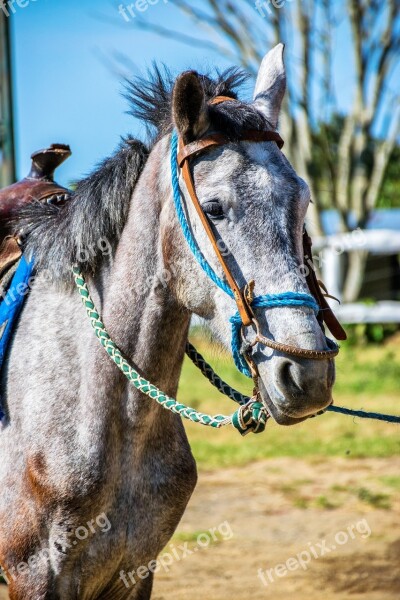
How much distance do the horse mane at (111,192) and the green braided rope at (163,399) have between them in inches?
3.5

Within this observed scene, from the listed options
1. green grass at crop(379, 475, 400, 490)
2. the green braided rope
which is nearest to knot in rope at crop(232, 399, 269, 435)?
the green braided rope

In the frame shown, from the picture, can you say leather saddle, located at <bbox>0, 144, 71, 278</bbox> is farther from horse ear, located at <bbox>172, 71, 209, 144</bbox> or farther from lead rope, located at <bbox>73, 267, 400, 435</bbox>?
horse ear, located at <bbox>172, 71, 209, 144</bbox>

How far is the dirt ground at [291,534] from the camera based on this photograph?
17.0 feet

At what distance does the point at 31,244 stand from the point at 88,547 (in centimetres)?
120

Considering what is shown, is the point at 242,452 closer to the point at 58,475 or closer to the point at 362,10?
the point at 58,475

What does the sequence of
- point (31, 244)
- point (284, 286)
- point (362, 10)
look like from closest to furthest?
point (284, 286) → point (31, 244) → point (362, 10)

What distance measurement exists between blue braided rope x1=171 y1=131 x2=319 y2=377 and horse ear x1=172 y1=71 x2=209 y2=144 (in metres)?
0.11

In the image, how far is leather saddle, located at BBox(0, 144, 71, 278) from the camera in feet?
11.0

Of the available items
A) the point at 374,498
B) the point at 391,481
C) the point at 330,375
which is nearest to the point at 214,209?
the point at 330,375

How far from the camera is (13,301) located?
3.20 metres

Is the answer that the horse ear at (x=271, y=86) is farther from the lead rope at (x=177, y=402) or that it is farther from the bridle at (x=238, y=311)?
the lead rope at (x=177, y=402)

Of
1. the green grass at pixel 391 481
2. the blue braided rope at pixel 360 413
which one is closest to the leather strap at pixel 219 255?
the blue braided rope at pixel 360 413

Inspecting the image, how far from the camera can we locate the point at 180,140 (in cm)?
270

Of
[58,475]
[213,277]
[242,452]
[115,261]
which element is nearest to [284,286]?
[213,277]
